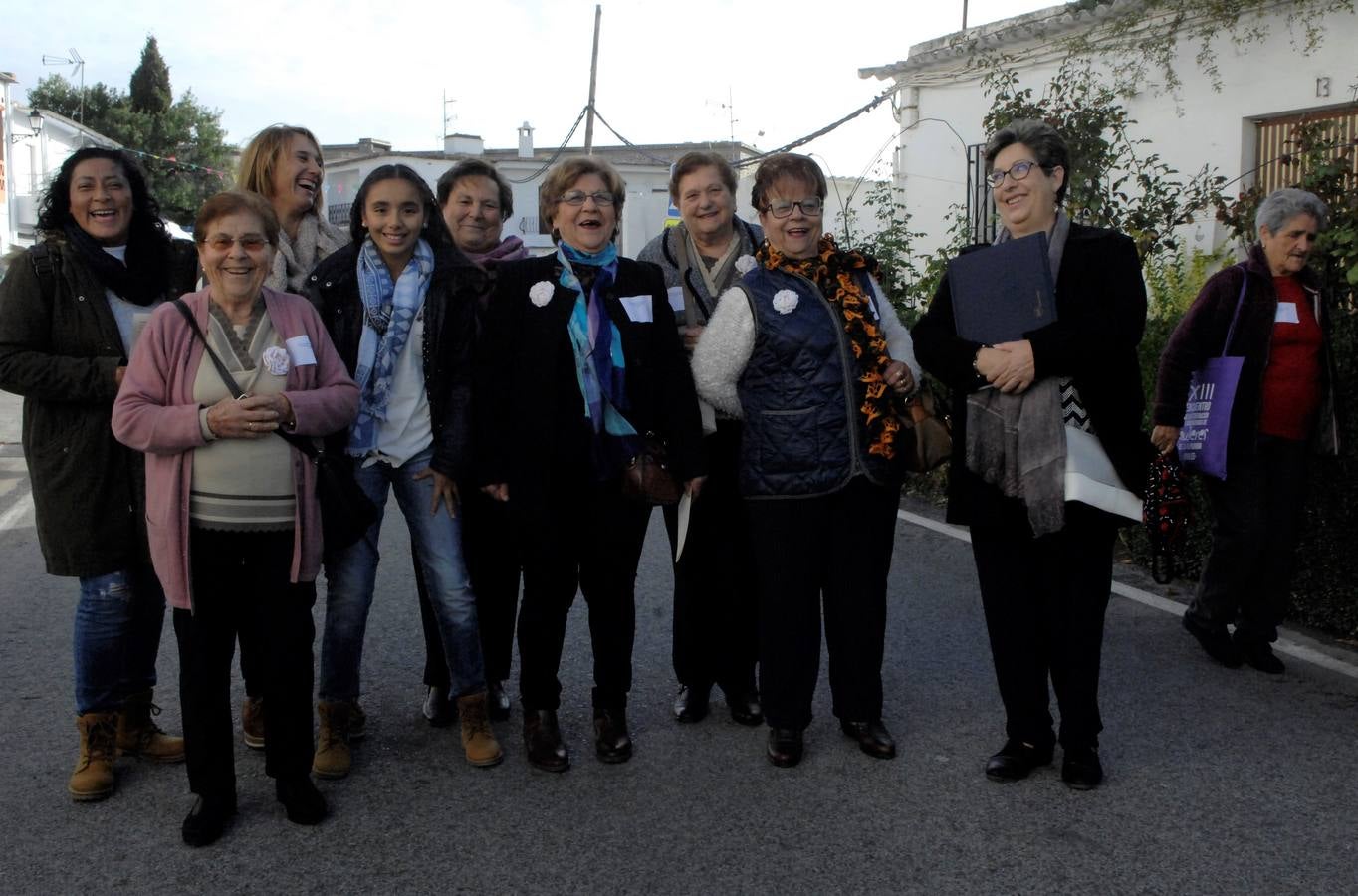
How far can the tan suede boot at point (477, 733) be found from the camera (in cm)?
432

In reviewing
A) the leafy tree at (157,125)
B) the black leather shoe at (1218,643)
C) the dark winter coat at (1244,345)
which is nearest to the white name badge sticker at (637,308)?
the dark winter coat at (1244,345)

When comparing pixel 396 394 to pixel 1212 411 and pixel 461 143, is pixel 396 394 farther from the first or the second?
pixel 461 143

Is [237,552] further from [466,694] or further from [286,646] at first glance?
[466,694]

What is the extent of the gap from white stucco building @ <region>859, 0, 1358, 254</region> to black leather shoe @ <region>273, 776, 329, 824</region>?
7.91m

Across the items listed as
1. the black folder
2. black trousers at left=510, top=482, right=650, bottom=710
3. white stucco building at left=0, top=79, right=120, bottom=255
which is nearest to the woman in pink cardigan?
black trousers at left=510, top=482, right=650, bottom=710

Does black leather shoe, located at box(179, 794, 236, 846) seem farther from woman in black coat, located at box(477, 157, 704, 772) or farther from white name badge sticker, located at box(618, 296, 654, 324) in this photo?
white name badge sticker, located at box(618, 296, 654, 324)

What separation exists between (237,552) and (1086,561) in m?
2.59

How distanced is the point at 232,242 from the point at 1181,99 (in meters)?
11.4

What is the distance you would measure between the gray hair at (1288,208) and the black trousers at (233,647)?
13.1 ft

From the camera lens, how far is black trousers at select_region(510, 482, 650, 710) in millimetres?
4262

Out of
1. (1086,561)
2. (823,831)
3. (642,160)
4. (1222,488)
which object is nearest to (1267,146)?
(1222,488)

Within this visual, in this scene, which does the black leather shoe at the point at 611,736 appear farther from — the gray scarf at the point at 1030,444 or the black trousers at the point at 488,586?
the gray scarf at the point at 1030,444

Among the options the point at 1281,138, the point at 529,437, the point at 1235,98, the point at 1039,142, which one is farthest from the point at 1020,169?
the point at 1235,98

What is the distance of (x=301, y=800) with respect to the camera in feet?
12.6
